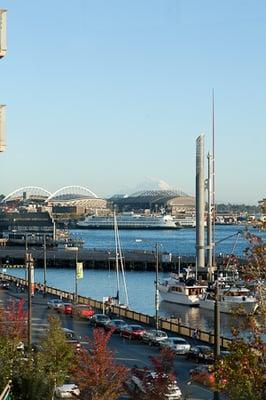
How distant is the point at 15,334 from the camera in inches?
642

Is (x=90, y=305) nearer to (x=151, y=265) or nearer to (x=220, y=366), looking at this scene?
(x=220, y=366)

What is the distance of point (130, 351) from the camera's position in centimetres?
2344

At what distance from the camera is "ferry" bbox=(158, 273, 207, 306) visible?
158ft

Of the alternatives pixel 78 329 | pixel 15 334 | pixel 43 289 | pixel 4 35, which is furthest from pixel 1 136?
pixel 43 289

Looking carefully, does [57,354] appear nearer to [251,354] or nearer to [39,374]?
[39,374]

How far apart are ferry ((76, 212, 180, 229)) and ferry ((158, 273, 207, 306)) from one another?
400 ft

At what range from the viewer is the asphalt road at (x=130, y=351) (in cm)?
1809

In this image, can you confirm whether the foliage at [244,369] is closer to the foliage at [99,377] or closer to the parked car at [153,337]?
the foliage at [99,377]

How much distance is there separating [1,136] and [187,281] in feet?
143

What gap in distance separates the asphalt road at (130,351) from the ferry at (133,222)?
139992 millimetres

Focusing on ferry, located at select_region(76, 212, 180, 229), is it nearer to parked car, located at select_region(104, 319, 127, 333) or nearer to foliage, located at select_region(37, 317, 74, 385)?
parked car, located at select_region(104, 319, 127, 333)

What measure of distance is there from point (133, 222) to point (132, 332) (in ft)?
496

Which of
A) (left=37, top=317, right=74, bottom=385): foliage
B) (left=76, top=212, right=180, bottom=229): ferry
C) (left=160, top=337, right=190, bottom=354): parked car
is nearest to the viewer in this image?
(left=37, top=317, right=74, bottom=385): foliage

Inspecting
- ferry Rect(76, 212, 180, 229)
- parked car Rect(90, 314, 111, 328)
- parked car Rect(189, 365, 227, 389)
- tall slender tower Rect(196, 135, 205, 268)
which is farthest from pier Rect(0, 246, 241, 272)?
ferry Rect(76, 212, 180, 229)
